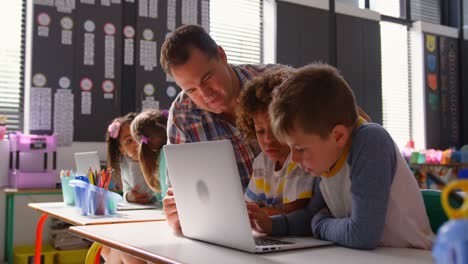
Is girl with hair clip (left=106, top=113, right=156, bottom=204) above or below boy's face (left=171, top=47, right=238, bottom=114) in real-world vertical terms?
below

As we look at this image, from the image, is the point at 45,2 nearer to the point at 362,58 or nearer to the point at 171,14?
the point at 171,14

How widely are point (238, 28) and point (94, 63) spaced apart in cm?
149

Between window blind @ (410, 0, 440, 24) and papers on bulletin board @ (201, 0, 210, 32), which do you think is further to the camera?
window blind @ (410, 0, 440, 24)

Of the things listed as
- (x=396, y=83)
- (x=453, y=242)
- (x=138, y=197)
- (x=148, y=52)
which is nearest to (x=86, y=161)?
(x=138, y=197)

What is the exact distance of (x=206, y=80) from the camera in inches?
61.4

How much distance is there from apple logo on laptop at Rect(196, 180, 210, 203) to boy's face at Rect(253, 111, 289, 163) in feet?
1.01

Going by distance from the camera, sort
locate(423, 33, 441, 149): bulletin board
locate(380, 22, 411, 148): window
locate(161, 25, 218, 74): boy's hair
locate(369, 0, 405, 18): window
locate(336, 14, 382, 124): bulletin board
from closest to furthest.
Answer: locate(161, 25, 218, 74): boy's hair < locate(336, 14, 382, 124): bulletin board < locate(369, 0, 405, 18): window < locate(380, 22, 411, 148): window < locate(423, 33, 441, 149): bulletin board

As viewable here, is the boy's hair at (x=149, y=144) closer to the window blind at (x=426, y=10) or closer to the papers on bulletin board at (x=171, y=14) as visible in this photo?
the papers on bulletin board at (x=171, y=14)

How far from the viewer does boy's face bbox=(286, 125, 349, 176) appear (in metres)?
1.03

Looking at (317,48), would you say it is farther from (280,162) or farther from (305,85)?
(305,85)

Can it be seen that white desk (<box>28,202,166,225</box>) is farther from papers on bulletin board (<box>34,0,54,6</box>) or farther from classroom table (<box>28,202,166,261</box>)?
papers on bulletin board (<box>34,0,54,6</box>)

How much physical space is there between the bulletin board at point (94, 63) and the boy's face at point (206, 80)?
7.79 ft

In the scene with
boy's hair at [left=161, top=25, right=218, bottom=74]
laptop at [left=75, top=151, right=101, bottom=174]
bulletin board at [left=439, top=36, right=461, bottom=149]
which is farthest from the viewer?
bulletin board at [left=439, top=36, right=461, bottom=149]

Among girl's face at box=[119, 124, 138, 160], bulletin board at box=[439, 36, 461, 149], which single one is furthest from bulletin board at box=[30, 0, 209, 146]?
bulletin board at box=[439, 36, 461, 149]
